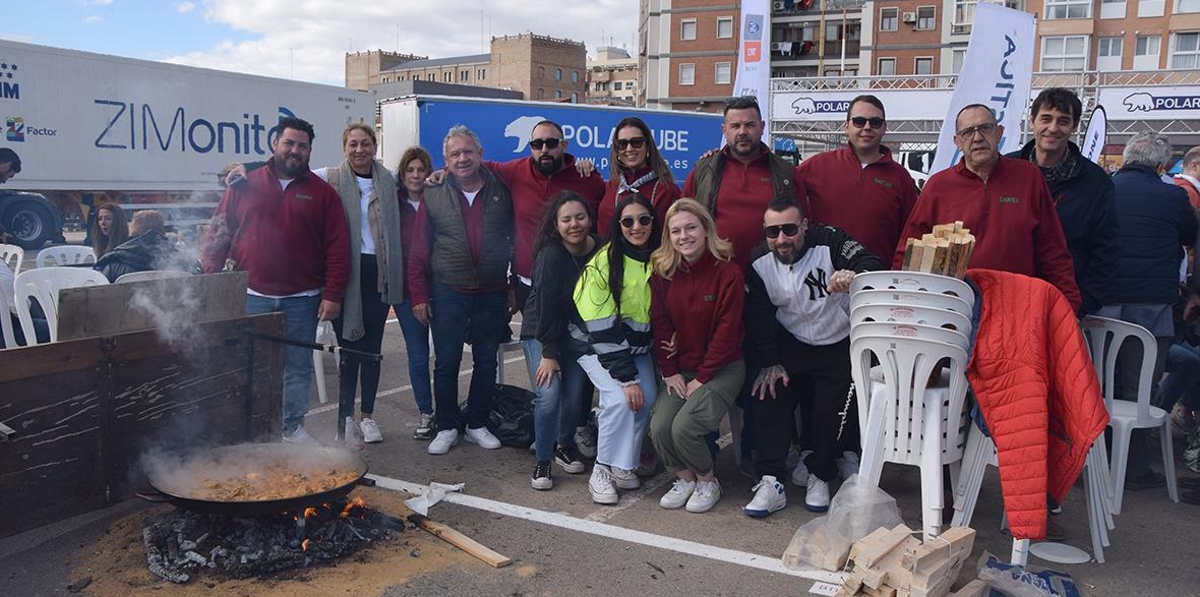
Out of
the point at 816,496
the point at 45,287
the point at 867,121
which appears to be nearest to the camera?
the point at 816,496

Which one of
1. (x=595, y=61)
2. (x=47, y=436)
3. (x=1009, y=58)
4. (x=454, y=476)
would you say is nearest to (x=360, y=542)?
(x=454, y=476)

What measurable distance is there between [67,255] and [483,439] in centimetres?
593

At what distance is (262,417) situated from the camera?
4734 mm

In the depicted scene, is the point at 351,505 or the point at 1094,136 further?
the point at 1094,136

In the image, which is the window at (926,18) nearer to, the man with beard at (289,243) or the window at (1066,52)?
the window at (1066,52)

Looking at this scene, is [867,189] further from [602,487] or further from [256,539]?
[256,539]

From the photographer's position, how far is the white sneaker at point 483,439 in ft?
17.9

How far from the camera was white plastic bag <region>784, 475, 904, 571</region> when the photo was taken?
3.77 metres

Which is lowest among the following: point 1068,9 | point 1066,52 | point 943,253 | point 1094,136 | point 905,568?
point 905,568

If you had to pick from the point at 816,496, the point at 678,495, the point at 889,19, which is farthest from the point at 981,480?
the point at 889,19

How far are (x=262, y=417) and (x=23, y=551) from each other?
1.26 meters

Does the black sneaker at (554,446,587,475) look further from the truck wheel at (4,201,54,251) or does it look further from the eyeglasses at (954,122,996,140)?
the truck wheel at (4,201,54,251)

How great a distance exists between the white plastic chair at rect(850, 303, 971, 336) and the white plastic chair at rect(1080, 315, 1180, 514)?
1270 mm

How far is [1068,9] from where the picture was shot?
140 feet
